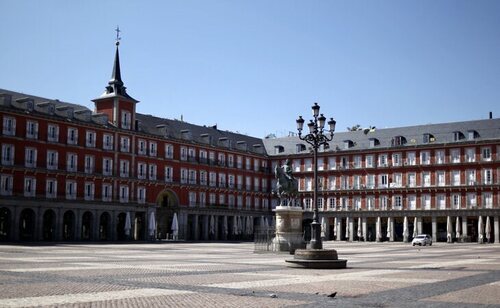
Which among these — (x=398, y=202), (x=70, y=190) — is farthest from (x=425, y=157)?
(x=70, y=190)

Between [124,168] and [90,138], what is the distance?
625cm

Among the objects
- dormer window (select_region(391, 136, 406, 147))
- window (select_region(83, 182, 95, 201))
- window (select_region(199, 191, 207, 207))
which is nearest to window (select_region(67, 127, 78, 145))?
window (select_region(83, 182, 95, 201))

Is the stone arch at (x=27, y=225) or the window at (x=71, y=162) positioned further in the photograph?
the window at (x=71, y=162)

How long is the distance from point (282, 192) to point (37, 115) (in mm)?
39010

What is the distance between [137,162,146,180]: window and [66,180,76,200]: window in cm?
1031

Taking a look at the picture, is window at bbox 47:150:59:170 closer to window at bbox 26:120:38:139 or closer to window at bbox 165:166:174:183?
window at bbox 26:120:38:139

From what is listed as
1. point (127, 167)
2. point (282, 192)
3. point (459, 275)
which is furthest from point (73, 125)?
point (459, 275)

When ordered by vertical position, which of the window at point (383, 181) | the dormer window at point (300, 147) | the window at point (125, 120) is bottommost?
the window at point (383, 181)

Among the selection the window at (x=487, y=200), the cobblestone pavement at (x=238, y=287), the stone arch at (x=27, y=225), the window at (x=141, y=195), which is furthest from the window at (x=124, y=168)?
the cobblestone pavement at (x=238, y=287)

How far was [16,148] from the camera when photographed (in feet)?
226

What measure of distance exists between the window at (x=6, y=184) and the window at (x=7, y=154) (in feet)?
4.52

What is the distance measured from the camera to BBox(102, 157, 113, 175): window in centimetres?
7811

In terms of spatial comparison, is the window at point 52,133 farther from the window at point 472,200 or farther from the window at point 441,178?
the window at point 472,200

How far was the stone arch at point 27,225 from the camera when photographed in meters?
69.5
